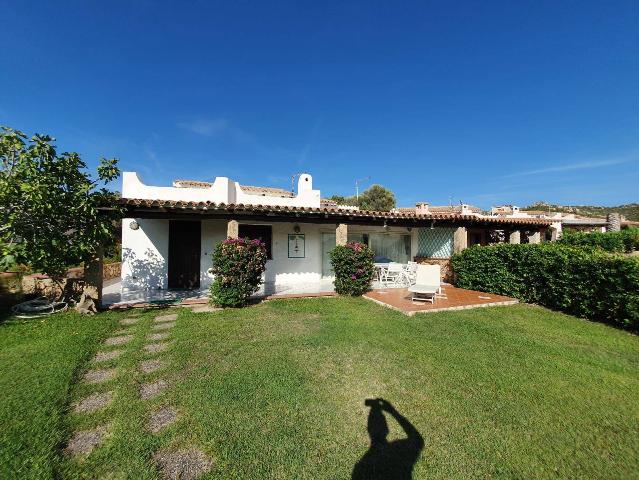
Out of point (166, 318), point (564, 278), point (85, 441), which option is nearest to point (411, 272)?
point (564, 278)

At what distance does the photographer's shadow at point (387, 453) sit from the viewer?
255 centimetres

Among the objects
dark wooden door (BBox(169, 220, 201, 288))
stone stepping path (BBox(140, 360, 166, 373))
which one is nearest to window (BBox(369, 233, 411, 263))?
dark wooden door (BBox(169, 220, 201, 288))

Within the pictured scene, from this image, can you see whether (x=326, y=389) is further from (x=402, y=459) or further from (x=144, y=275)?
(x=144, y=275)

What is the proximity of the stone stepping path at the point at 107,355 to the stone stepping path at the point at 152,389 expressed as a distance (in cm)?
150

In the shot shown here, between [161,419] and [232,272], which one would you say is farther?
[232,272]

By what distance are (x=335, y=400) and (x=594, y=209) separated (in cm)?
7940

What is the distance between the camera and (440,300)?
9.30m

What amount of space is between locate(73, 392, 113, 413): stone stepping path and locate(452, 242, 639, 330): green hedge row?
32.7 feet

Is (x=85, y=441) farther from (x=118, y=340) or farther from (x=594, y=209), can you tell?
(x=594, y=209)

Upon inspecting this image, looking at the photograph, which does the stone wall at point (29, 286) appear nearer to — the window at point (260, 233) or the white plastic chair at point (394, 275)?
the window at point (260, 233)

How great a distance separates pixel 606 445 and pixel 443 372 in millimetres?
1819

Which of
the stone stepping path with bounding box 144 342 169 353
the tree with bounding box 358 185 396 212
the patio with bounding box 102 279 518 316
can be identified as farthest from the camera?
the tree with bounding box 358 185 396 212

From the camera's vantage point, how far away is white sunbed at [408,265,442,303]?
8.99m

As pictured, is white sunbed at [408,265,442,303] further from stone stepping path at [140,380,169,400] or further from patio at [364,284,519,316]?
stone stepping path at [140,380,169,400]
